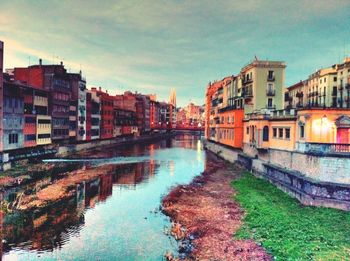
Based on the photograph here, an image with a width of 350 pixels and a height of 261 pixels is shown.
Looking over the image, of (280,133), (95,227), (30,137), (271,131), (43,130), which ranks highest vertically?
(271,131)

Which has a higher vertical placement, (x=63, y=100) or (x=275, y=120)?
(x=63, y=100)

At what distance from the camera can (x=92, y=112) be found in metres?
91.1

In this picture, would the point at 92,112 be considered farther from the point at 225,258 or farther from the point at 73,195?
the point at 225,258

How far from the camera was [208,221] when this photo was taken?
26875 millimetres

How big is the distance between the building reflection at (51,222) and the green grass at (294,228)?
13875 mm

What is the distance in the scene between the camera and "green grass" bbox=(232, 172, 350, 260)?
19.9 metres

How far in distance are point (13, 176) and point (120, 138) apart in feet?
230

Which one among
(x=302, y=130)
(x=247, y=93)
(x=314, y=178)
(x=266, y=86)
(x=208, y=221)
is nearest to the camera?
(x=208, y=221)

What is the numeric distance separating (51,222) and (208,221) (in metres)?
13.6

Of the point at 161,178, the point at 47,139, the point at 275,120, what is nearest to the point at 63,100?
the point at 47,139

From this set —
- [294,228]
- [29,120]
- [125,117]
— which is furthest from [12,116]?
[125,117]

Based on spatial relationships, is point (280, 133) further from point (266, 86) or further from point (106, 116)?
point (106, 116)

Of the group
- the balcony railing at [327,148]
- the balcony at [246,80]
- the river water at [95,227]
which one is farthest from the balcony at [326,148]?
the balcony at [246,80]

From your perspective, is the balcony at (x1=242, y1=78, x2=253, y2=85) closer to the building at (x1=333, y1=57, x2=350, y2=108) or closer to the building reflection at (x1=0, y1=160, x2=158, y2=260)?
the building at (x1=333, y1=57, x2=350, y2=108)
